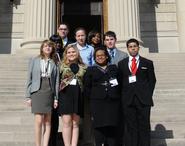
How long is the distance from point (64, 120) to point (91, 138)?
87 centimetres

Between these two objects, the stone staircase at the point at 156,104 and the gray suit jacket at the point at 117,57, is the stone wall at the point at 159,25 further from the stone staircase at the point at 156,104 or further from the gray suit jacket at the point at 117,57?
the gray suit jacket at the point at 117,57

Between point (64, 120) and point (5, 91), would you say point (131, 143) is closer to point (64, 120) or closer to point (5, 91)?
point (64, 120)

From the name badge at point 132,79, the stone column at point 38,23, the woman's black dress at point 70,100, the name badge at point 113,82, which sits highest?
the stone column at point 38,23

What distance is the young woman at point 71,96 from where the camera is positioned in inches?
270

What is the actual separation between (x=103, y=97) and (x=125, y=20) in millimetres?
10837

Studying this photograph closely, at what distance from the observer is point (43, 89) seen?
22.9 feet

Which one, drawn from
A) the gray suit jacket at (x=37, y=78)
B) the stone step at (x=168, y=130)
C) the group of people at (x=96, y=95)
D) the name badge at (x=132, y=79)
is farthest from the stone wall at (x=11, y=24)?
the name badge at (x=132, y=79)

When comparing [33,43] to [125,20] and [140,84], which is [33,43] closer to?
[125,20]

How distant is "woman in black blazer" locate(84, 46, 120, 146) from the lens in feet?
22.1

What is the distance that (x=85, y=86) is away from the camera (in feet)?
22.5

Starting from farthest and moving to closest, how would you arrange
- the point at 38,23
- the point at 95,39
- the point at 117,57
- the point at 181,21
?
the point at 181,21 < the point at 38,23 < the point at 95,39 < the point at 117,57

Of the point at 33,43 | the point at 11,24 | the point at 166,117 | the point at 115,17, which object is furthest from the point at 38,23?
the point at 166,117

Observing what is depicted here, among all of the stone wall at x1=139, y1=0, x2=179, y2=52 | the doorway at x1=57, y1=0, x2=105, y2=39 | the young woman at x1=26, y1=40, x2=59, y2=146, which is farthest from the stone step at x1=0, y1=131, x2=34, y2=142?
the stone wall at x1=139, y1=0, x2=179, y2=52

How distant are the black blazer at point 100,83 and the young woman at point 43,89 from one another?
0.57 metres
